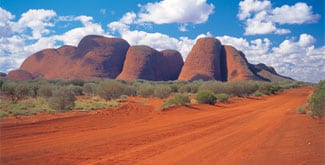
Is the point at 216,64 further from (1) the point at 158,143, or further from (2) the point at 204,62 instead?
(1) the point at 158,143

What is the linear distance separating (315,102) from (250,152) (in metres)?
6.79

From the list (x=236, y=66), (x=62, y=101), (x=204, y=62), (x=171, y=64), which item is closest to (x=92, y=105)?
(x=62, y=101)

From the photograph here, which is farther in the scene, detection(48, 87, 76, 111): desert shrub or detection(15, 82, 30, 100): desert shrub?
detection(15, 82, 30, 100): desert shrub

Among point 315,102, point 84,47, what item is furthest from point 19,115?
point 84,47

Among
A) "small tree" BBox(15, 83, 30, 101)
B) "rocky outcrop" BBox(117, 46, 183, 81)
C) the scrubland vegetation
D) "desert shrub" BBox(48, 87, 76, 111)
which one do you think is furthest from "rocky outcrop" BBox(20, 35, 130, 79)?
"desert shrub" BBox(48, 87, 76, 111)

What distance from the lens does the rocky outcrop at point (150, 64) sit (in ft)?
290

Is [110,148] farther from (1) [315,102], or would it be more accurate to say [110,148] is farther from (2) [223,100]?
(2) [223,100]

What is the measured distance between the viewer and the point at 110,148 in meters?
9.28

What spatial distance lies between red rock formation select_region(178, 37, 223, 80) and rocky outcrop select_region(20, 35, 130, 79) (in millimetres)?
19408

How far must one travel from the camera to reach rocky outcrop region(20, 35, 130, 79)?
3484 inches

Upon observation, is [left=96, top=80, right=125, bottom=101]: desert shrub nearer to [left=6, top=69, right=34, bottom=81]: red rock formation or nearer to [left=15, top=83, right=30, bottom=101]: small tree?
[left=15, top=83, right=30, bottom=101]: small tree

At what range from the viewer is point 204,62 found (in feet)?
292

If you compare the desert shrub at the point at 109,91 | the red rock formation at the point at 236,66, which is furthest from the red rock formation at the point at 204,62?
the desert shrub at the point at 109,91

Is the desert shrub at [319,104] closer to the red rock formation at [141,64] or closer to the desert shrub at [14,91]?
the desert shrub at [14,91]
